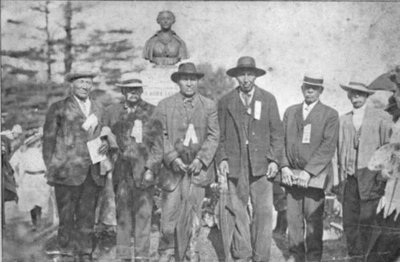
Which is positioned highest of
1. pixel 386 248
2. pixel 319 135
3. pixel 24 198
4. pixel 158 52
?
pixel 158 52

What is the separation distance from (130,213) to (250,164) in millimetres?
1409

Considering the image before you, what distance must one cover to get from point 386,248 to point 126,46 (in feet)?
11.9

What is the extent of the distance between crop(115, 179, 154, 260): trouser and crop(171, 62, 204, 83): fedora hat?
1.25 metres

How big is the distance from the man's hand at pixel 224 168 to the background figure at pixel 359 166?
123 cm

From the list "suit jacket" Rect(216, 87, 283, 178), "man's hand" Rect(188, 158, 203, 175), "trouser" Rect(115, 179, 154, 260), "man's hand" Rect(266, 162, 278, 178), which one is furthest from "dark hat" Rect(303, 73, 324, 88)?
"trouser" Rect(115, 179, 154, 260)

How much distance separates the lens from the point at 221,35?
9.86 meters

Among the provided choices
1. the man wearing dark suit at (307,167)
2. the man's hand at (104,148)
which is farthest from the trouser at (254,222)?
the man's hand at (104,148)

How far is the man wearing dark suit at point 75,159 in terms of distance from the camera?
384 inches

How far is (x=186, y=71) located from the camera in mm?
9734

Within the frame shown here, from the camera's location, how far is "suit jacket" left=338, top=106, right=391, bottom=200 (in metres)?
9.78

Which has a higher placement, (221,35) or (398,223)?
(221,35)

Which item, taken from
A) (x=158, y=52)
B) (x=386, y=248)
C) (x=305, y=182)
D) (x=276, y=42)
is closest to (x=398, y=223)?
(x=386, y=248)

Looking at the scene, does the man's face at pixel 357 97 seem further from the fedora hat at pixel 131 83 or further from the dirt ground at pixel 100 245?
the fedora hat at pixel 131 83

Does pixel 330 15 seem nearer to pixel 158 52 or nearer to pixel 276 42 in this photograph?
pixel 276 42
